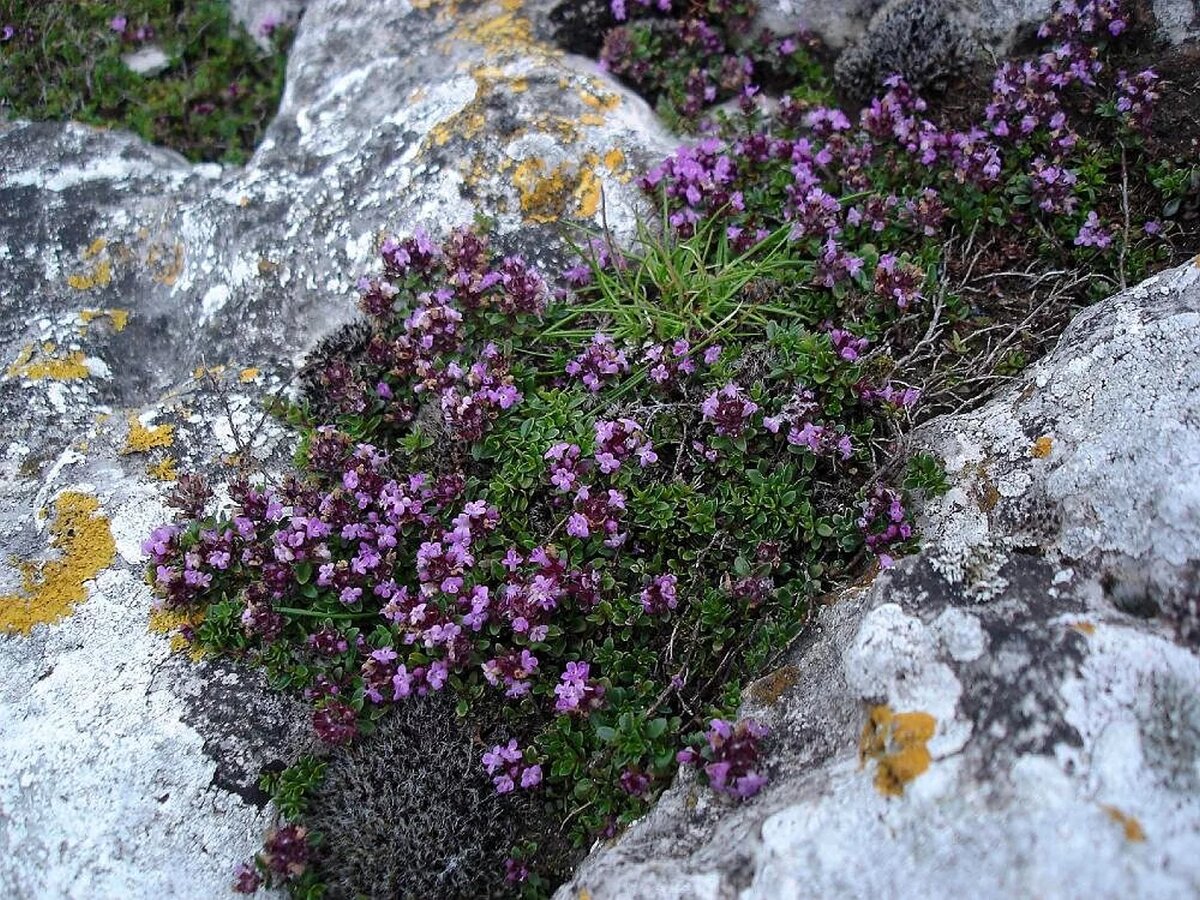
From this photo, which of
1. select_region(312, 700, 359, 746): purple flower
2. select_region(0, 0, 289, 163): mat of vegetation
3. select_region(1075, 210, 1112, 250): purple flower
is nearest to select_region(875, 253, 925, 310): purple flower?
select_region(1075, 210, 1112, 250): purple flower

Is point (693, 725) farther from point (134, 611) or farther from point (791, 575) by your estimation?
point (134, 611)

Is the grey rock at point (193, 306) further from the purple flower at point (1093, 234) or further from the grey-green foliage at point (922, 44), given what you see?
the purple flower at point (1093, 234)

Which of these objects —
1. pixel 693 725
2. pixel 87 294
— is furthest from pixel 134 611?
pixel 693 725

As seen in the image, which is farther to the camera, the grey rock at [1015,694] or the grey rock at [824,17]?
the grey rock at [824,17]

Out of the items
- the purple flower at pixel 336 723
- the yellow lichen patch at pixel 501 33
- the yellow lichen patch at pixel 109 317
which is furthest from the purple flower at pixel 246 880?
the yellow lichen patch at pixel 501 33

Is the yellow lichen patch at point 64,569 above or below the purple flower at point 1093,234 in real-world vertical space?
below

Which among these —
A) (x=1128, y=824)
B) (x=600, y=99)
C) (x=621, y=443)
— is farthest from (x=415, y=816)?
(x=600, y=99)
